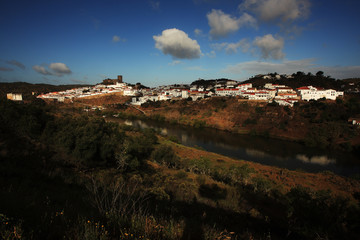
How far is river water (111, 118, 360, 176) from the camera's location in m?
20.7

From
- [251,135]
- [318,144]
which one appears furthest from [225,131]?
[318,144]

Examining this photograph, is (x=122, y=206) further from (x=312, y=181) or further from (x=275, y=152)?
(x=275, y=152)

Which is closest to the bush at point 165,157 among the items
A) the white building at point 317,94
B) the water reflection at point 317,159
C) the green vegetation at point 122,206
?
the green vegetation at point 122,206

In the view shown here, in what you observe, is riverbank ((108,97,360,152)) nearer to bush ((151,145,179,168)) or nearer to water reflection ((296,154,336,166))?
water reflection ((296,154,336,166))

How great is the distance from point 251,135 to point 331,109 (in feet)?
54.5

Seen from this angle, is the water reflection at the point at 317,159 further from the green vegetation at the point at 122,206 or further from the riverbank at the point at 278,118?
the green vegetation at the point at 122,206

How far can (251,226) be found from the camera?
4641mm

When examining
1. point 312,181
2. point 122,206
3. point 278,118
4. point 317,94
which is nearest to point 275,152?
point 312,181

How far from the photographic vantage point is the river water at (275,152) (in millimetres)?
20703

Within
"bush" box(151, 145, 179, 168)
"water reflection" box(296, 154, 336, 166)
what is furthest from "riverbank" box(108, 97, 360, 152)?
"bush" box(151, 145, 179, 168)

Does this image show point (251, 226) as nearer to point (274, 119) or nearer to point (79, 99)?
point (274, 119)

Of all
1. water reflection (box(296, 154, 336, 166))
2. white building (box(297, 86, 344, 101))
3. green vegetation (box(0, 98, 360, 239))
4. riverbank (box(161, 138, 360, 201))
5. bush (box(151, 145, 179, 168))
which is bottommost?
water reflection (box(296, 154, 336, 166))

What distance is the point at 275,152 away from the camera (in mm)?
24609

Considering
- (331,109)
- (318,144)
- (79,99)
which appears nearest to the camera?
(318,144)
